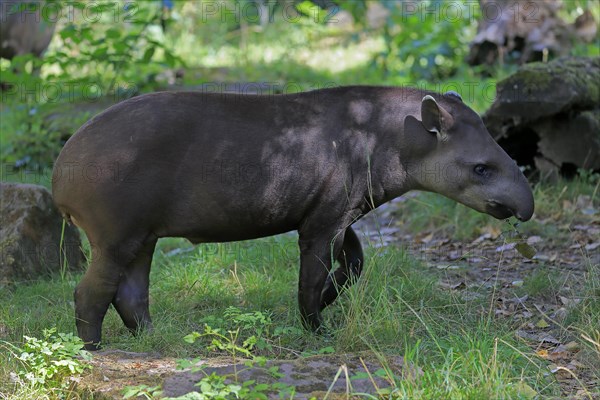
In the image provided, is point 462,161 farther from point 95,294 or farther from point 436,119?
point 95,294

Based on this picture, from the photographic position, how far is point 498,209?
6.05 meters

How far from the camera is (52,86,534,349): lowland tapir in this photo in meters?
5.55

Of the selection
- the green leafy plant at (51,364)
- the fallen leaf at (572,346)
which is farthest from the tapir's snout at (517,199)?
the green leafy plant at (51,364)

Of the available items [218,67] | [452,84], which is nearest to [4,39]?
[218,67]

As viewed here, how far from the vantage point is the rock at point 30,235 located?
287 inches

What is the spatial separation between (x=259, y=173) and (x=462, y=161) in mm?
1379

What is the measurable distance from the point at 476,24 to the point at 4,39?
7.56 meters

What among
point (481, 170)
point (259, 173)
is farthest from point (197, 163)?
point (481, 170)

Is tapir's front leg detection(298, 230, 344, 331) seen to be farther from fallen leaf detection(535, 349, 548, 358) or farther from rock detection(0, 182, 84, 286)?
rock detection(0, 182, 84, 286)

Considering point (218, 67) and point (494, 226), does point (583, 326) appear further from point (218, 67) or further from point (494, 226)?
point (218, 67)

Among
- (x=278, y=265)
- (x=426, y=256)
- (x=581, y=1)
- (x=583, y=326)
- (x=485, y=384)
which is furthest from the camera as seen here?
(x=581, y=1)

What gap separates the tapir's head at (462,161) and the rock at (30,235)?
3.24m

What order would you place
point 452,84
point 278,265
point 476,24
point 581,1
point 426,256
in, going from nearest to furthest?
point 278,265
point 426,256
point 452,84
point 581,1
point 476,24

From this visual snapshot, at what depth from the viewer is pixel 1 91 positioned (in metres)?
12.6
